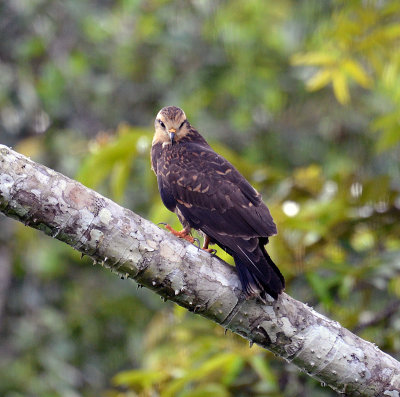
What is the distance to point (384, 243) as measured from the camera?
4.62m

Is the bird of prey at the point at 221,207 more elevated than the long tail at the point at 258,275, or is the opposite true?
the bird of prey at the point at 221,207

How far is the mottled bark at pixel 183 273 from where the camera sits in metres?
2.56

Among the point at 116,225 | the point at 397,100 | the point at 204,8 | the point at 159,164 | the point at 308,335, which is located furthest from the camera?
the point at 204,8

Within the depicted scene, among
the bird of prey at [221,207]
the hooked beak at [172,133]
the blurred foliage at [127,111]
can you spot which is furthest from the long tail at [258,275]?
the blurred foliage at [127,111]

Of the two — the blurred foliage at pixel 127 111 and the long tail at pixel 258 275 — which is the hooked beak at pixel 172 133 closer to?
the long tail at pixel 258 275

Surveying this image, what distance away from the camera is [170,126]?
3979 mm

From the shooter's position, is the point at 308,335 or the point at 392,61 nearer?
the point at 308,335

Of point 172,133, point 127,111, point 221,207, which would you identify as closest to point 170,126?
point 172,133

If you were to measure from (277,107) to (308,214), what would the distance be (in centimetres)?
387

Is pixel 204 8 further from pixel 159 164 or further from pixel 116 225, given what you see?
pixel 116 225

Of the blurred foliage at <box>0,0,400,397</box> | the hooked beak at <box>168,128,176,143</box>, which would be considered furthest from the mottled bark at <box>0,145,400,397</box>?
the blurred foliage at <box>0,0,400,397</box>

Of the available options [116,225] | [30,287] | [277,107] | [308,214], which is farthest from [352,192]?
[30,287]

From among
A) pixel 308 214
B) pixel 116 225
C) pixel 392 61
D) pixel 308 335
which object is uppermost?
pixel 392 61

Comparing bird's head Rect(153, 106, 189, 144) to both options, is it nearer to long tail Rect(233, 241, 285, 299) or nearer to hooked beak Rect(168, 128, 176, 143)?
hooked beak Rect(168, 128, 176, 143)
